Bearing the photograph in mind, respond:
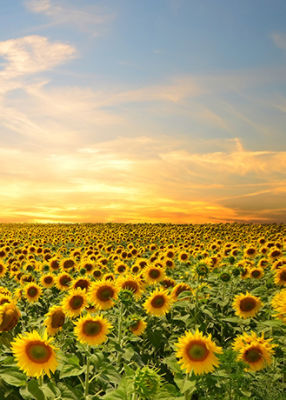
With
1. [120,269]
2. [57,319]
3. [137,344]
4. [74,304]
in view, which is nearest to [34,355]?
[57,319]

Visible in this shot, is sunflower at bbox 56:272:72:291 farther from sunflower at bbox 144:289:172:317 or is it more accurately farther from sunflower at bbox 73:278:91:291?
sunflower at bbox 144:289:172:317

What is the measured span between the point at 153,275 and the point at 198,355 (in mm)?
5118

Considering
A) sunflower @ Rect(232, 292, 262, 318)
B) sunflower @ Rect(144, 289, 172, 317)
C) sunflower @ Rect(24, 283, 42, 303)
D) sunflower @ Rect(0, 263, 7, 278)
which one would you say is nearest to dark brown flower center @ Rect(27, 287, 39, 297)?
sunflower @ Rect(24, 283, 42, 303)

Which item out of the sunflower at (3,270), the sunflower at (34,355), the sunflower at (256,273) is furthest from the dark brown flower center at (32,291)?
the sunflower at (256,273)

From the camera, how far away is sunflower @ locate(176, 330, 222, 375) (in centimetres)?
364

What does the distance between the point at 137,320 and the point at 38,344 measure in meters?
2.48

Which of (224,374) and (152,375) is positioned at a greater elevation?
(152,375)

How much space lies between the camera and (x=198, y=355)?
3654mm

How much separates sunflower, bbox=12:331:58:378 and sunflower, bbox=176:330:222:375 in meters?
1.29

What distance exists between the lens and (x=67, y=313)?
5828 mm

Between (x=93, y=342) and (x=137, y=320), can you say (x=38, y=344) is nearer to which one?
(x=93, y=342)

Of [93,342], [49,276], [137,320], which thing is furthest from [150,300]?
[49,276]

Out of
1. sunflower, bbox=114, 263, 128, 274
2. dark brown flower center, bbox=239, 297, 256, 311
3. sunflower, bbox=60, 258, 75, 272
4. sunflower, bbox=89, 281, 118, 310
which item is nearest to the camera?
sunflower, bbox=89, 281, 118, 310

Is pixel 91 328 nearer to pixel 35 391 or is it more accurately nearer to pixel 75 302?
pixel 35 391
